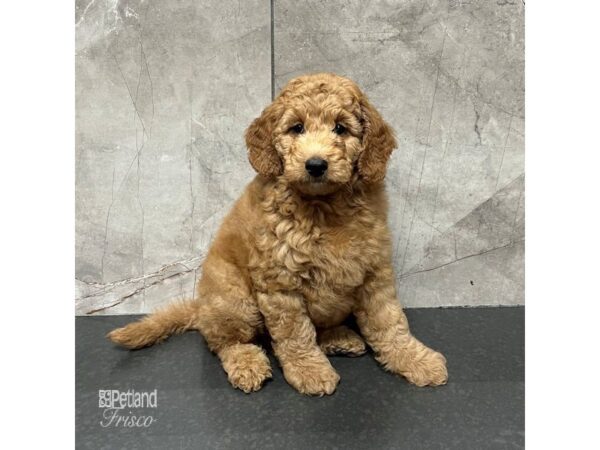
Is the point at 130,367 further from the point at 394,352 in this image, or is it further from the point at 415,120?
the point at 415,120

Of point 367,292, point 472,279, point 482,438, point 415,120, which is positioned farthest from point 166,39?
point 482,438

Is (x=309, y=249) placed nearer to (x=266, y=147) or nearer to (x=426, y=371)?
(x=266, y=147)

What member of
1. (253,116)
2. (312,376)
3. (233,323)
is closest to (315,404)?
(312,376)

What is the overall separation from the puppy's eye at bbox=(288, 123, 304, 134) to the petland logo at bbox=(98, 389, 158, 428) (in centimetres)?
157

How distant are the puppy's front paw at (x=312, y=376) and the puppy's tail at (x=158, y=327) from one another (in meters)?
0.85

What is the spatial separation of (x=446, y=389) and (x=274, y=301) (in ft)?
3.33

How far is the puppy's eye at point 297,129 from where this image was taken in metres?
2.14

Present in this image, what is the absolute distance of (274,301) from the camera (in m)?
2.23

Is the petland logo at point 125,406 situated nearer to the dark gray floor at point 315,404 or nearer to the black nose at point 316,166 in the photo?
the dark gray floor at point 315,404

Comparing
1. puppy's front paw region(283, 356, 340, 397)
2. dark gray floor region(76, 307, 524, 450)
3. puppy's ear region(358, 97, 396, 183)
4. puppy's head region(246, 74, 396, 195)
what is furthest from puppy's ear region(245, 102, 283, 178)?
dark gray floor region(76, 307, 524, 450)

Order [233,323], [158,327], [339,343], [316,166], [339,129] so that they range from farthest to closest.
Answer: [158,327] → [339,343] → [233,323] → [339,129] → [316,166]

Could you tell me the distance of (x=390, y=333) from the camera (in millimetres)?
2420

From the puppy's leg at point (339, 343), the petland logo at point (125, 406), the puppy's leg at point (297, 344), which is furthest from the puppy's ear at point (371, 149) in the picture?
the petland logo at point (125, 406)

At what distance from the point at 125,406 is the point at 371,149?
1829 millimetres
